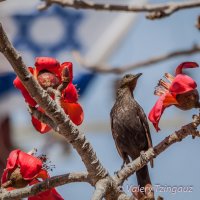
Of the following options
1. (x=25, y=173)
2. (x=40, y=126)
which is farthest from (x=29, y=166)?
(x=40, y=126)

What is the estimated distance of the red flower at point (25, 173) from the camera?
2.29 m

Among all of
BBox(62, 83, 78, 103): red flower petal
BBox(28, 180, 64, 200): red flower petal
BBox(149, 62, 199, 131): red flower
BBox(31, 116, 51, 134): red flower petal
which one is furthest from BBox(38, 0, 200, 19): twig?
BBox(28, 180, 64, 200): red flower petal

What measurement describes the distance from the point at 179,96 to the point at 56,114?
493 mm

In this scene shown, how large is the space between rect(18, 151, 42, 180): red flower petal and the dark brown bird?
1082 millimetres

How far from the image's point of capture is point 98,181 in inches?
86.4

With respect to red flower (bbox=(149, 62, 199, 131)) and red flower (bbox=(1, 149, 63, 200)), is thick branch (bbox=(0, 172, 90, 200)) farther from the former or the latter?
red flower (bbox=(149, 62, 199, 131))

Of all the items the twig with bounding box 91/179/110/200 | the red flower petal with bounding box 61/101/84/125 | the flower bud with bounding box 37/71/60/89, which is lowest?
the twig with bounding box 91/179/110/200

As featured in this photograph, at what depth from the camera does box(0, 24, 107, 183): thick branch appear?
6.62ft

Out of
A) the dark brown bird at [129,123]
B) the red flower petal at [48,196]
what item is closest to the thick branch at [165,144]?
the red flower petal at [48,196]

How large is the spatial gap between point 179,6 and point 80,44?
7.19 metres

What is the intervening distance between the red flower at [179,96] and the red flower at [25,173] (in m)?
0.41

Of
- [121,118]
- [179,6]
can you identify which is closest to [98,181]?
[179,6]

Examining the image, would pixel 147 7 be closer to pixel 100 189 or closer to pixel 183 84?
pixel 183 84

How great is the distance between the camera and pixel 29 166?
230 centimetres
